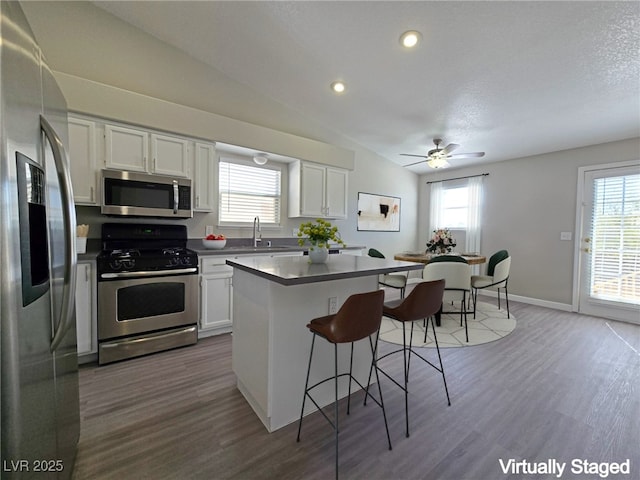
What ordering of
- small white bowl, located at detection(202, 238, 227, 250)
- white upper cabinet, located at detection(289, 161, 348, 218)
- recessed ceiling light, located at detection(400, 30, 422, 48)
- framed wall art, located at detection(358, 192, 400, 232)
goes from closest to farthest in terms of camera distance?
recessed ceiling light, located at detection(400, 30, 422, 48)
small white bowl, located at detection(202, 238, 227, 250)
white upper cabinet, located at detection(289, 161, 348, 218)
framed wall art, located at detection(358, 192, 400, 232)

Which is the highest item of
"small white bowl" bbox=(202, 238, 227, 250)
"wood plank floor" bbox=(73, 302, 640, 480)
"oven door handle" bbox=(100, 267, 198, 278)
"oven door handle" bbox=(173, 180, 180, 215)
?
"oven door handle" bbox=(173, 180, 180, 215)

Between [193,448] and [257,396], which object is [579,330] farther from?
[193,448]

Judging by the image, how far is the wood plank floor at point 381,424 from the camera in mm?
1458

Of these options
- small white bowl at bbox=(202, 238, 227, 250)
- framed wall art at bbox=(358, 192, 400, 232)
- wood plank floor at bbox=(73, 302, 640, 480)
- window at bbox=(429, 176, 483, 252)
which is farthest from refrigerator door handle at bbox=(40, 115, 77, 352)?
window at bbox=(429, 176, 483, 252)

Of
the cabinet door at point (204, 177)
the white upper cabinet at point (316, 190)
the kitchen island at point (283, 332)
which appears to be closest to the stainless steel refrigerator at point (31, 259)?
the kitchen island at point (283, 332)

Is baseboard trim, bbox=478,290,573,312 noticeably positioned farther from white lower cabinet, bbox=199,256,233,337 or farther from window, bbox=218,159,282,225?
white lower cabinet, bbox=199,256,233,337

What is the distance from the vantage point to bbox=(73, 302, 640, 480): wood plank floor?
1458mm

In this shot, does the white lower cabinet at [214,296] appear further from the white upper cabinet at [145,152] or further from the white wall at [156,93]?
the white upper cabinet at [145,152]

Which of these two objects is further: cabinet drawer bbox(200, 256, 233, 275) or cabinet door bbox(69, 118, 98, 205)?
cabinet drawer bbox(200, 256, 233, 275)

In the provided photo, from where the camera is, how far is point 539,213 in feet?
15.2

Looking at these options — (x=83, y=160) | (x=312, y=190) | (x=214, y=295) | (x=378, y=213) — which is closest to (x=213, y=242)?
(x=214, y=295)

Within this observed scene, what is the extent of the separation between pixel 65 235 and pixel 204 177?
2501mm

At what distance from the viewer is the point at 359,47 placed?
268 cm

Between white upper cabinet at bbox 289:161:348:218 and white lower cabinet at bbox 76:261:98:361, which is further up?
white upper cabinet at bbox 289:161:348:218
